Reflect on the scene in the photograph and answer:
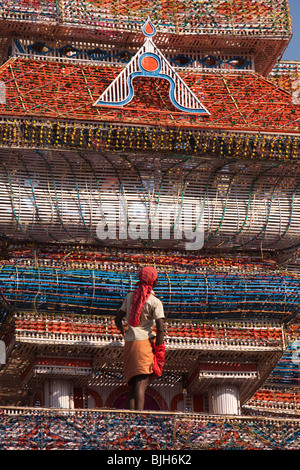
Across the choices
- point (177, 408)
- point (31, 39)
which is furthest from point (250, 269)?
point (31, 39)

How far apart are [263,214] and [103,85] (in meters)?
3.67

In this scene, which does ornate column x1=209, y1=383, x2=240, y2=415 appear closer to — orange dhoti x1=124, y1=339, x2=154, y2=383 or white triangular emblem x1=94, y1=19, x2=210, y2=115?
orange dhoti x1=124, y1=339, x2=154, y2=383

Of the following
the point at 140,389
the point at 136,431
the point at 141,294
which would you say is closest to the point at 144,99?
the point at 141,294

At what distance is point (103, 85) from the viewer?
22.8 m

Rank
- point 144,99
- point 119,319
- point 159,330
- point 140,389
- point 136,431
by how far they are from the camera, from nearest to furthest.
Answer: point 136,431
point 159,330
point 140,389
point 119,319
point 144,99

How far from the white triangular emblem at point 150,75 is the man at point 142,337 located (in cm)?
391

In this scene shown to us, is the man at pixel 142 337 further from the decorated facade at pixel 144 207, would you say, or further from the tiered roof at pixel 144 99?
the tiered roof at pixel 144 99

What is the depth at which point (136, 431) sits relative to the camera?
1809 cm

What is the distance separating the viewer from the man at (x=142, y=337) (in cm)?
1906

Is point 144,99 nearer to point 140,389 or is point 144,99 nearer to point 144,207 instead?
point 144,207

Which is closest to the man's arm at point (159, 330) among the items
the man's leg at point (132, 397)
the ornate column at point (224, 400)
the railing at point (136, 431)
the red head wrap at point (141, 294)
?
the red head wrap at point (141, 294)

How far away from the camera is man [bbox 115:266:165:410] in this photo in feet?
62.5
